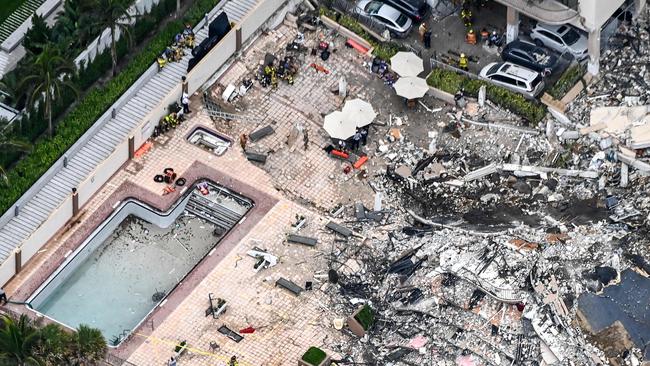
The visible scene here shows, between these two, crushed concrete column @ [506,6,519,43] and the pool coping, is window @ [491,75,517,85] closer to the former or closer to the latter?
crushed concrete column @ [506,6,519,43]

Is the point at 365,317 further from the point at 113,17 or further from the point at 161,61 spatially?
the point at 113,17

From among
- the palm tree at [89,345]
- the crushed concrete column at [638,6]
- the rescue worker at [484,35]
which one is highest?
the crushed concrete column at [638,6]

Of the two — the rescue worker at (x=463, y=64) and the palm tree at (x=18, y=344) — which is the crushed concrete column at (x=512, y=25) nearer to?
the rescue worker at (x=463, y=64)

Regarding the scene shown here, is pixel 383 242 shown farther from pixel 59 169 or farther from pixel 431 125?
pixel 59 169

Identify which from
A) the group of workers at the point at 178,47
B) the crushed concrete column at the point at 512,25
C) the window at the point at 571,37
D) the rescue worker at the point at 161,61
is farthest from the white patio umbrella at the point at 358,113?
the window at the point at 571,37

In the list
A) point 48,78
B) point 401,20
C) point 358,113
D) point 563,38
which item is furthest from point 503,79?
point 48,78

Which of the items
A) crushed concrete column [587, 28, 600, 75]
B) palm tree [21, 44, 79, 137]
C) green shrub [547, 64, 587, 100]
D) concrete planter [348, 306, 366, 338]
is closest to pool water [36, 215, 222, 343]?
palm tree [21, 44, 79, 137]
